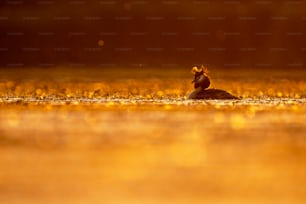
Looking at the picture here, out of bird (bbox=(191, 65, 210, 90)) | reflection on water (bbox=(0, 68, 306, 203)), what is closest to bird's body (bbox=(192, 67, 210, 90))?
bird (bbox=(191, 65, 210, 90))

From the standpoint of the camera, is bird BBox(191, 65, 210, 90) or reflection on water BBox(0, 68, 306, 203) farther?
bird BBox(191, 65, 210, 90)

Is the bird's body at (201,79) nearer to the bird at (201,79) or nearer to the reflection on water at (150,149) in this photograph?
the bird at (201,79)

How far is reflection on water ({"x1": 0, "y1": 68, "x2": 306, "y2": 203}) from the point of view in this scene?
7039 mm

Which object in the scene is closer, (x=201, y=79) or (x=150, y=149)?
(x=150, y=149)

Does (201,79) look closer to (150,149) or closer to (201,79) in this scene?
(201,79)

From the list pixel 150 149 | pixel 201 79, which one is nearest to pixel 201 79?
pixel 201 79

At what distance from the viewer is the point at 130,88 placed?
59.8 feet

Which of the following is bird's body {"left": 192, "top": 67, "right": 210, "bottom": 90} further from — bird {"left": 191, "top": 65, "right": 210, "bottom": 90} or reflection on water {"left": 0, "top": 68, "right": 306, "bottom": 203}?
reflection on water {"left": 0, "top": 68, "right": 306, "bottom": 203}

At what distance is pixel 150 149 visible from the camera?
9.72 meters

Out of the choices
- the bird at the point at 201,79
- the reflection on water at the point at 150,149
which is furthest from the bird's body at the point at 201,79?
the reflection on water at the point at 150,149

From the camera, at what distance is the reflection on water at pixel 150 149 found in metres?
7.04

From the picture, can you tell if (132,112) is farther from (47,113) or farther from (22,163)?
(22,163)

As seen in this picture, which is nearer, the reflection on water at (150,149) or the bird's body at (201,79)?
the reflection on water at (150,149)

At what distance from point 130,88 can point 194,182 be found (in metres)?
10.8
